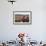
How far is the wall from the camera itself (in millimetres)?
5656

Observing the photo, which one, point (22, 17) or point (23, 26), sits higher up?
point (22, 17)

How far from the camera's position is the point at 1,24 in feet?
18.8

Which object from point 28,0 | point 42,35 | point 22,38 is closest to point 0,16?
point 28,0

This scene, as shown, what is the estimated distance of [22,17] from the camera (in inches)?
225

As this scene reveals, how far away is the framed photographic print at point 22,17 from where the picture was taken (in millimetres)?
5668

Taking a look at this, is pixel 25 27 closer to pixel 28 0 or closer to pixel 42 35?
pixel 42 35

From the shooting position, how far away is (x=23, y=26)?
225 inches

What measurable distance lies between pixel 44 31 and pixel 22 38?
2.22 meters

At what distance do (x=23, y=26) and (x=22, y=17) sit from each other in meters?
0.38

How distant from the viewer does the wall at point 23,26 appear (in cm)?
566

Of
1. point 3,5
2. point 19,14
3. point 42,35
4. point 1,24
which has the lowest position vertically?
point 42,35

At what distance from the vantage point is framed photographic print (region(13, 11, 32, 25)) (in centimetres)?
567

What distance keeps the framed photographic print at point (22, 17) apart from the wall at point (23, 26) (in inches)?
4.9

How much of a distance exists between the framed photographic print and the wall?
4.9 inches
